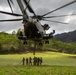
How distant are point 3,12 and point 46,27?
17.1 metres

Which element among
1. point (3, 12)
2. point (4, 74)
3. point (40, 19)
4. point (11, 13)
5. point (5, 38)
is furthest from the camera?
point (5, 38)

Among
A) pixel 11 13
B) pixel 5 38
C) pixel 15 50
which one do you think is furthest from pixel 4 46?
pixel 11 13

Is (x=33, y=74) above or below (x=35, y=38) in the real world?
below

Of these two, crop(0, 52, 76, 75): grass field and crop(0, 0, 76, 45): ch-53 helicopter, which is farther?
crop(0, 0, 76, 45): ch-53 helicopter

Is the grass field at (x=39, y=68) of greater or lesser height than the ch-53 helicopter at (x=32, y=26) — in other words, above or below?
below

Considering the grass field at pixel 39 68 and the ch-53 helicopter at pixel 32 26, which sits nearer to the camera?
the grass field at pixel 39 68

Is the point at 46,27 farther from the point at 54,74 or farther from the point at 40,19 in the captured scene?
A: the point at 54,74

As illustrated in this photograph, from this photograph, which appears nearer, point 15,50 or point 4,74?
point 4,74

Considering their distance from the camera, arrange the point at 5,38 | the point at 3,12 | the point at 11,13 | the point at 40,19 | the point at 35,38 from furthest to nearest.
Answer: the point at 5,38 < the point at 35,38 < the point at 40,19 < the point at 11,13 < the point at 3,12

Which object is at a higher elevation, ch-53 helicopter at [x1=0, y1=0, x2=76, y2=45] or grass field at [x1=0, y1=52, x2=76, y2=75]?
ch-53 helicopter at [x1=0, y1=0, x2=76, y2=45]

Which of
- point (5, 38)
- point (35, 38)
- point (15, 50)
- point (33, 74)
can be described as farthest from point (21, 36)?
point (5, 38)

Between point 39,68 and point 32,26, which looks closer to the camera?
point 39,68

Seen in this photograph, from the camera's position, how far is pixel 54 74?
32656 mm

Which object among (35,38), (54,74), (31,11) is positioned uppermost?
(31,11)
